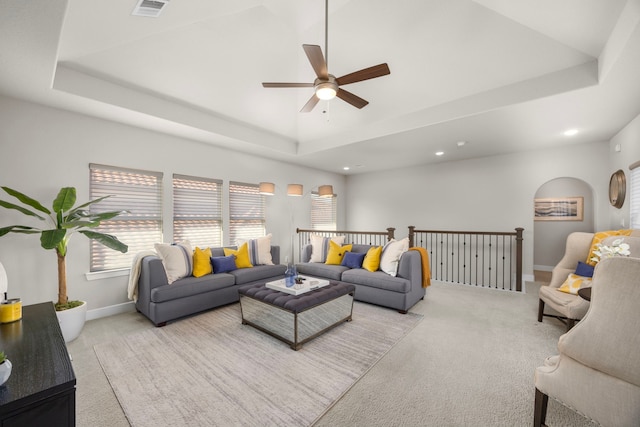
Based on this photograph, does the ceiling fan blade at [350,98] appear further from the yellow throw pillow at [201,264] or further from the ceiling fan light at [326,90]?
the yellow throw pillow at [201,264]

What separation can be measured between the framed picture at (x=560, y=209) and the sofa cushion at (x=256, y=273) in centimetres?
657

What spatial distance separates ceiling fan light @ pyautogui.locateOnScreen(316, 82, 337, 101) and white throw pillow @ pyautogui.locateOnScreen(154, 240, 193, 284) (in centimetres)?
285

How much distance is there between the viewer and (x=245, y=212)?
5.44 metres

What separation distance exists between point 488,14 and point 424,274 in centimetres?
330

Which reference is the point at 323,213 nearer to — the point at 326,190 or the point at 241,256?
the point at 326,190

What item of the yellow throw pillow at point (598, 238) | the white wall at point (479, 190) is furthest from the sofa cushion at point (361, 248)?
the yellow throw pillow at point (598, 238)

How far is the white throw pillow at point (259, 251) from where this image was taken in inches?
182

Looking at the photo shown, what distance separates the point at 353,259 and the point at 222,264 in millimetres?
2115

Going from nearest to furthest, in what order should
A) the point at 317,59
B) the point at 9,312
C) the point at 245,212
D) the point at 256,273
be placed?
the point at 9,312 < the point at 317,59 < the point at 256,273 < the point at 245,212

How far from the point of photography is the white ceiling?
2.34 metres

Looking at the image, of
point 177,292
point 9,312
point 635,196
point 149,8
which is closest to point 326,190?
point 177,292

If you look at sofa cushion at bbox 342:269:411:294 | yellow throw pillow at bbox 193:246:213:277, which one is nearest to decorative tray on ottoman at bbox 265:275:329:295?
sofa cushion at bbox 342:269:411:294

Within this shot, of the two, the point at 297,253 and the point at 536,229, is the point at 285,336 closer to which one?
the point at 297,253

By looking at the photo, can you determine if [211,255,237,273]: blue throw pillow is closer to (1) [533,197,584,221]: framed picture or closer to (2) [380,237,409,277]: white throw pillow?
(2) [380,237,409,277]: white throw pillow
